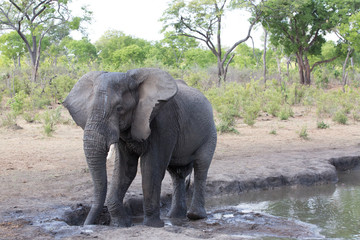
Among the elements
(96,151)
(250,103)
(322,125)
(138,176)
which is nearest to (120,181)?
(96,151)

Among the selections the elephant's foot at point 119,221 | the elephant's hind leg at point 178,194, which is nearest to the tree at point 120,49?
the elephant's hind leg at point 178,194

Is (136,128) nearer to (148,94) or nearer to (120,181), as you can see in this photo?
(148,94)

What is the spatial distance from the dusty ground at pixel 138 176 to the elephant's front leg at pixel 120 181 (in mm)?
526

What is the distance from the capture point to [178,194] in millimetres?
5578

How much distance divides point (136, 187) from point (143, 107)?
240 cm

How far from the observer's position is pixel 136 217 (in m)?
5.66

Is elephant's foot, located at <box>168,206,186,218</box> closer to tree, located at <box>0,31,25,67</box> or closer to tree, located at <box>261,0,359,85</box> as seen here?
tree, located at <box>261,0,359,85</box>

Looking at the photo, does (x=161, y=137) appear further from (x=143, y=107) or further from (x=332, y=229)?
(x=332, y=229)

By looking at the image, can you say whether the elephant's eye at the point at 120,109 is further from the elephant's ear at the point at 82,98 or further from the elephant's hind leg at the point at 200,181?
the elephant's hind leg at the point at 200,181

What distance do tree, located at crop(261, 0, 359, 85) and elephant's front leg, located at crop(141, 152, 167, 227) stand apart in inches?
888

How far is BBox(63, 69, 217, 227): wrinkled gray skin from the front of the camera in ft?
12.9

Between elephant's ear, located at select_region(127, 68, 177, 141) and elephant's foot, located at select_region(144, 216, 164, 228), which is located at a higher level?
elephant's ear, located at select_region(127, 68, 177, 141)

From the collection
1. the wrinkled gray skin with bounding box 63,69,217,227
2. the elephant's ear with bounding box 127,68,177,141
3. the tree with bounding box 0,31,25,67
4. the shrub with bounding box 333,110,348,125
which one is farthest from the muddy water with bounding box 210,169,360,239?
the tree with bounding box 0,31,25,67

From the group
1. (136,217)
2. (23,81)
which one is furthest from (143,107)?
(23,81)
